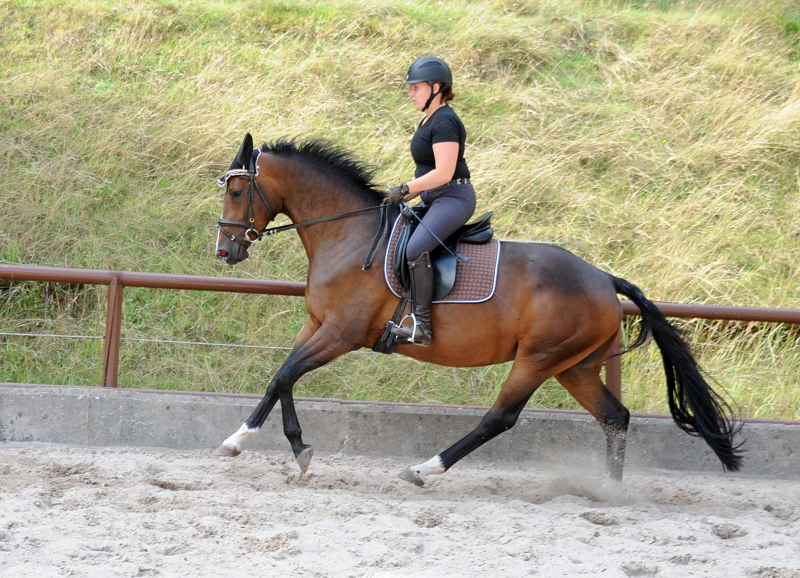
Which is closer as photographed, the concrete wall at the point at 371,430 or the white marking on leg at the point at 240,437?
the white marking on leg at the point at 240,437

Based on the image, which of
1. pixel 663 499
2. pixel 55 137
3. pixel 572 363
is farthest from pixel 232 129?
pixel 663 499

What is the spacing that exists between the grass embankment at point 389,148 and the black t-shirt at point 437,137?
2.27m

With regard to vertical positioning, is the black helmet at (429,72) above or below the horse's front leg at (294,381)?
above

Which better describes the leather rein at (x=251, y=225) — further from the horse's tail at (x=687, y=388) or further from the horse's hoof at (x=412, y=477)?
the horse's tail at (x=687, y=388)

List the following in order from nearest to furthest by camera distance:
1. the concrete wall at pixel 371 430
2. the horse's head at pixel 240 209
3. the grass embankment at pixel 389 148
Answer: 1. the horse's head at pixel 240 209
2. the concrete wall at pixel 371 430
3. the grass embankment at pixel 389 148

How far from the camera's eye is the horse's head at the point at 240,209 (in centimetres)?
498

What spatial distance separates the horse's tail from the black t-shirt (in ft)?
4.50

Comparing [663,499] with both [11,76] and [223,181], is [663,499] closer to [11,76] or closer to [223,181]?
[223,181]

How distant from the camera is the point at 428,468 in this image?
191 inches

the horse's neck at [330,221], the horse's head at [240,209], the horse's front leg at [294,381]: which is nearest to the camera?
the horse's front leg at [294,381]

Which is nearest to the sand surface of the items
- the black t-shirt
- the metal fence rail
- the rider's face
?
the metal fence rail

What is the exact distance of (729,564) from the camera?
358 centimetres

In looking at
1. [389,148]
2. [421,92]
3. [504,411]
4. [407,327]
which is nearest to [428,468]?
[504,411]

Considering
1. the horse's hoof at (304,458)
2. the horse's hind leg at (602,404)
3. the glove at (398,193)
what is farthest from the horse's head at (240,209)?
the horse's hind leg at (602,404)
